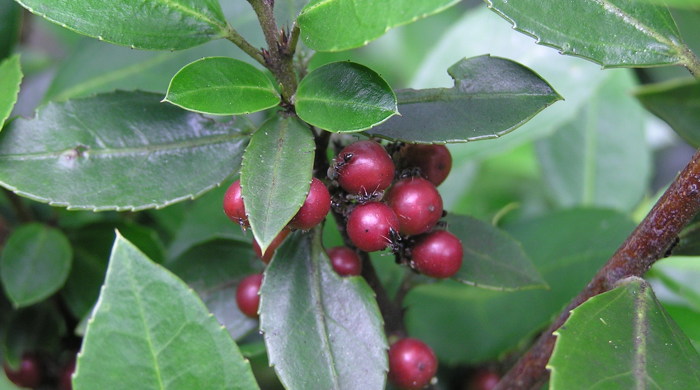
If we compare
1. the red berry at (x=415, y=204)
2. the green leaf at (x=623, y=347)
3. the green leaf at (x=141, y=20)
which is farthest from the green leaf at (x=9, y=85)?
the green leaf at (x=623, y=347)

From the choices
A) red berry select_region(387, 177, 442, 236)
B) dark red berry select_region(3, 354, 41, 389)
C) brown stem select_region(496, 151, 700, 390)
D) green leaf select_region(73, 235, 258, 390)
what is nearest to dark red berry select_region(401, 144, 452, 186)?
red berry select_region(387, 177, 442, 236)

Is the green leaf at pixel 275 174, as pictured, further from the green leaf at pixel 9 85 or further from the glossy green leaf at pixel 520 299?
the glossy green leaf at pixel 520 299

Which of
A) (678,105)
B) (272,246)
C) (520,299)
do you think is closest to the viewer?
(272,246)

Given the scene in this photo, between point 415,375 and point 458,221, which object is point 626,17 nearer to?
point 458,221

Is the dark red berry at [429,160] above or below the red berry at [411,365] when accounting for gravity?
above

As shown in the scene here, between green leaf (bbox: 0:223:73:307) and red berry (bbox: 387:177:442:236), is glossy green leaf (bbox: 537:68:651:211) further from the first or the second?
green leaf (bbox: 0:223:73:307)

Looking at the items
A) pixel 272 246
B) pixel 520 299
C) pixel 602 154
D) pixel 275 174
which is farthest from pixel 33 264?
pixel 602 154

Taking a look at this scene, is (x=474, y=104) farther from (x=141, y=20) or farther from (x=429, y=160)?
(x=141, y=20)
